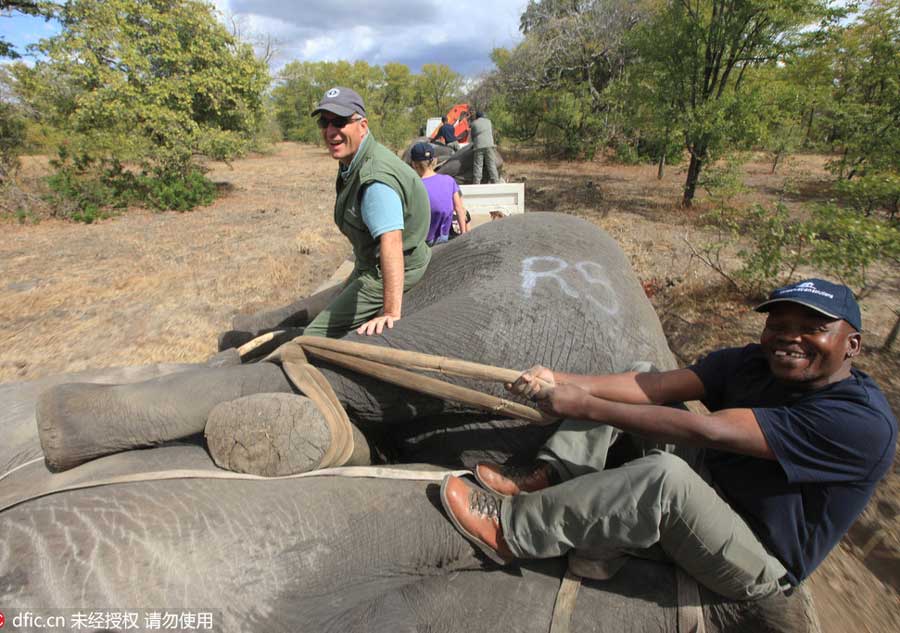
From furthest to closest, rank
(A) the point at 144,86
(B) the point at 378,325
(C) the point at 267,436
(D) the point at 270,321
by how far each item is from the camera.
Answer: (A) the point at 144,86 < (D) the point at 270,321 < (B) the point at 378,325 < (C) the point at 267,436

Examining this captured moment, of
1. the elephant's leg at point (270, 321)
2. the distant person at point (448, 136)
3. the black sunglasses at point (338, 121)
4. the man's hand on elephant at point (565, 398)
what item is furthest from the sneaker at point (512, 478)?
the distant person at point (448, 136)

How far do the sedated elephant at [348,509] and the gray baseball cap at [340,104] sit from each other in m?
0.91

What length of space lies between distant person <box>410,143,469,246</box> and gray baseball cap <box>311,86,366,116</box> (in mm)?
1609

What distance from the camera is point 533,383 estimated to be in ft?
5.38

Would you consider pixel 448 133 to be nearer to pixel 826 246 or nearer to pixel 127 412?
pixel 826 246

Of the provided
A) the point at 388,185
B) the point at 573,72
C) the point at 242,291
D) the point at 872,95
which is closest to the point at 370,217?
the point at 388,185

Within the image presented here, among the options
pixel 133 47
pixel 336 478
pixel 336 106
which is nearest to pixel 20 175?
pixel 133 47

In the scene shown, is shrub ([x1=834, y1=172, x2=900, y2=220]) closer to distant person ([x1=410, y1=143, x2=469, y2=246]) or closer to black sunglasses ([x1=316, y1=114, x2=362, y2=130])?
distant person ([x1=410, y1=143, x2=469, y2=246])

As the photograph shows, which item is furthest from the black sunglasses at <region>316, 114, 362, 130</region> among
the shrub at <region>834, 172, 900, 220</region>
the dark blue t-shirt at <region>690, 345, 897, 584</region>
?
the shrub at <region>834, 172, 900, 220</region>

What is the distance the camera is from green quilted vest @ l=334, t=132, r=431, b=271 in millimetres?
2152

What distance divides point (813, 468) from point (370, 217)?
1.84m

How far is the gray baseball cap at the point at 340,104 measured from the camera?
214cm

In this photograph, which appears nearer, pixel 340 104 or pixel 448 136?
pixel 340 104

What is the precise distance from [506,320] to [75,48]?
11698 mm
